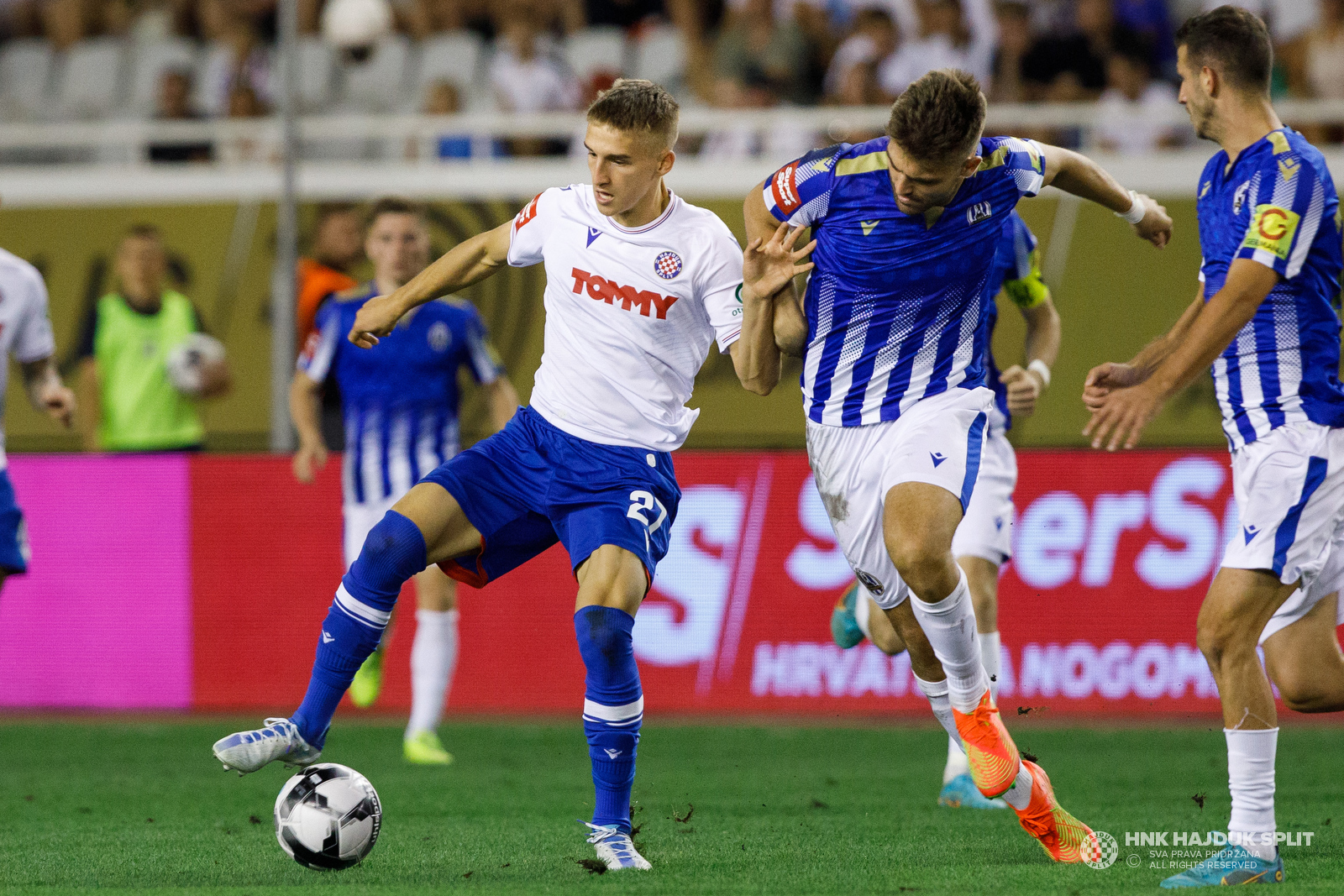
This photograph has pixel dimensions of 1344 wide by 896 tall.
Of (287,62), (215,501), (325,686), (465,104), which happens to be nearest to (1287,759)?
(325,686)

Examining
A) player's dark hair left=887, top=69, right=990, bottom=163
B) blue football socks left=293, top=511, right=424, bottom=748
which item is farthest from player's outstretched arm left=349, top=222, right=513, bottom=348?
player's dark hair left=887, top=69, right=990, bottom=163

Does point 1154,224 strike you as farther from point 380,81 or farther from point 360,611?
point 380,81

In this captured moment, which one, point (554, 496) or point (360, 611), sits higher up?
point (554, 496)

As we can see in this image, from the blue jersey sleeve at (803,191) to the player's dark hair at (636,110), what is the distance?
14.1 inches

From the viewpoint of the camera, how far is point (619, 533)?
5.11 metres

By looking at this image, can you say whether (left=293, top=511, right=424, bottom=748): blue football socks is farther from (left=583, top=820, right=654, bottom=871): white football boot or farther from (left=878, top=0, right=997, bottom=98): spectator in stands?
(left=878, top=0, right=997, bottom=98): spectator in stands

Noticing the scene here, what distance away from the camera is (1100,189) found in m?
5.39

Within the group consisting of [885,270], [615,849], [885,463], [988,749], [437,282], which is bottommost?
[615,849]

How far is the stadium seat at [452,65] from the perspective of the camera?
15.2m

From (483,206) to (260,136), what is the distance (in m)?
2.26

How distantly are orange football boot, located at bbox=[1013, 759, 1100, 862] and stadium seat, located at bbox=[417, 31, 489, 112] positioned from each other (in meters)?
11.2

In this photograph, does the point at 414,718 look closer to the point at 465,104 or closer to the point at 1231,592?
the point at 1231,592

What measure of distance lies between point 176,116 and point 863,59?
6.11 m

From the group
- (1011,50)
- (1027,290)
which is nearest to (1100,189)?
(1027,290)
